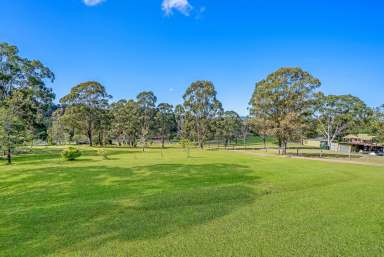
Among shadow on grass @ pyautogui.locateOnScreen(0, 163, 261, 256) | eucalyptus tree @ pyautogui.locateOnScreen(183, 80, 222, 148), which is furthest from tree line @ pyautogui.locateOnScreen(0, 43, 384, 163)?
shadow on grass @ pyautogui.locateOnScreen(0, 163, 261, 256)

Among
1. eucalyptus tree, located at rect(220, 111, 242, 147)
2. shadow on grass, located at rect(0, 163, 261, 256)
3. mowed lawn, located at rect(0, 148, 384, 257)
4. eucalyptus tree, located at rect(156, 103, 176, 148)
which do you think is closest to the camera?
mowed lawn, located at rect(0, 148, 384, 257)

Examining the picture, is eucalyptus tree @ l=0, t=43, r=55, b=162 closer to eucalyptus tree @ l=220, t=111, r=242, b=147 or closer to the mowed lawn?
the mowed lawn

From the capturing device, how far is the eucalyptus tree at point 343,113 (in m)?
49.4

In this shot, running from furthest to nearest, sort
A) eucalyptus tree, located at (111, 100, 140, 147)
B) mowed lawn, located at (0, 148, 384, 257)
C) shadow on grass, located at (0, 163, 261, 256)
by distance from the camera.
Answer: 1. eucalyptus tree, located at (111, 100, 140, 147)
2. shadow on grass, located at (0, 163, 261, 256)
3. mowed lawn, located at (0, 148, 384, 257)

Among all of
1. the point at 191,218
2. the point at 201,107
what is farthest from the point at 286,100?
the point at 191,218

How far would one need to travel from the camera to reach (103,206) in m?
7.73

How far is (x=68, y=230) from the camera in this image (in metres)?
5.91

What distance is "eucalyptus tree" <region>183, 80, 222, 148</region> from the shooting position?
49.9m

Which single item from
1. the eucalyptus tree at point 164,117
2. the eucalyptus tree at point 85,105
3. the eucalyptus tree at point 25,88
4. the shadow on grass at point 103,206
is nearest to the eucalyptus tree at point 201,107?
the eucalyptus tree at point 164,117

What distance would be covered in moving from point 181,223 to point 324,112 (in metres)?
54.1

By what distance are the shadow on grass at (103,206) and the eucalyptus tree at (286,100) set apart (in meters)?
22.5

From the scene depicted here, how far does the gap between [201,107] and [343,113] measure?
29.5 metres

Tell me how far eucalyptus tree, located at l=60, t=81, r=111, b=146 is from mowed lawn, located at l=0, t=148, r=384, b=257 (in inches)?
1465

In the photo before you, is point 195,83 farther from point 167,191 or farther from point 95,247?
point 95,247
